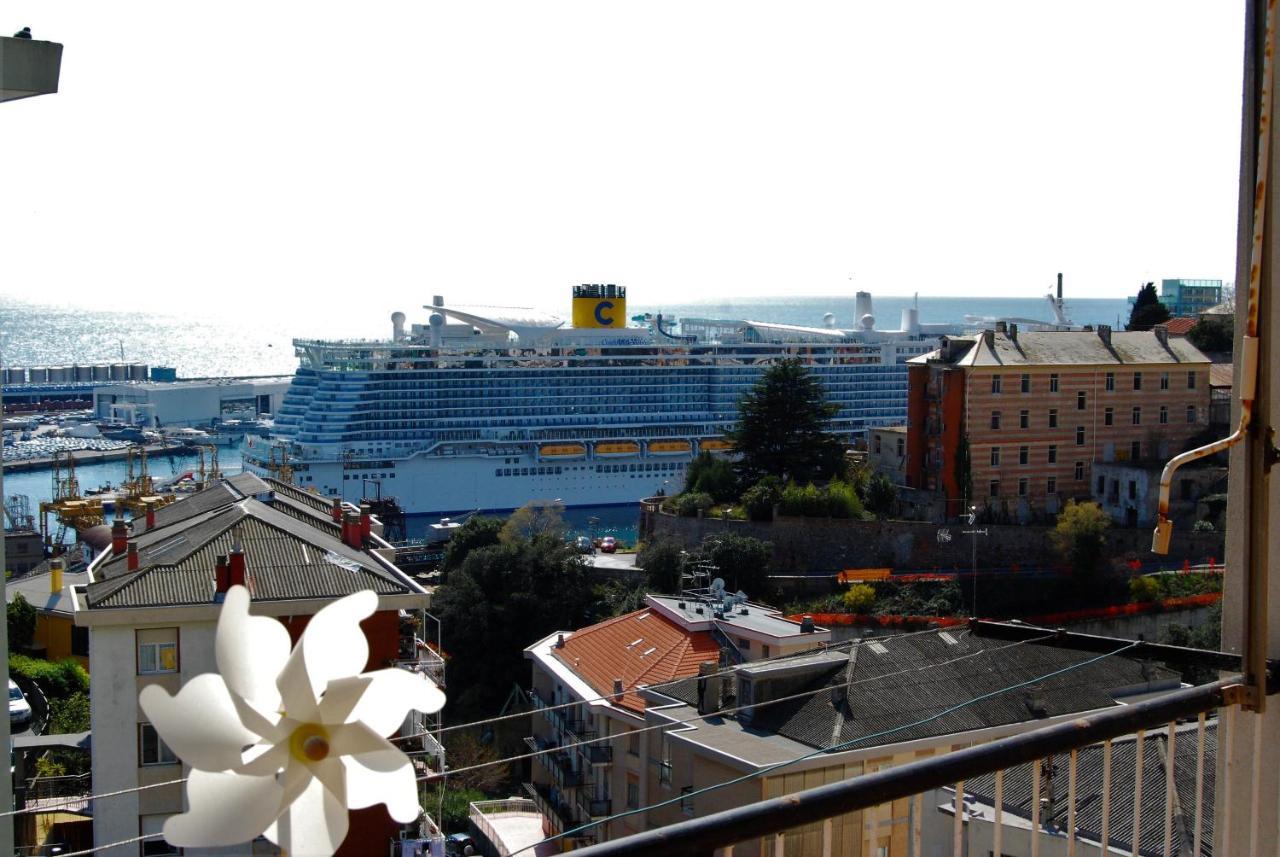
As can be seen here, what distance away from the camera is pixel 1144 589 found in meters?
13.2

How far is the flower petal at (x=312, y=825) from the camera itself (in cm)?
77

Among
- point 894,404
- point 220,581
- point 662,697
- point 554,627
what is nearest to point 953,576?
point 554,627

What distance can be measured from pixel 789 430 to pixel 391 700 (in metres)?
17.1

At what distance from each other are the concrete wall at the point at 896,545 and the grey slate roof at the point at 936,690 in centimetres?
827

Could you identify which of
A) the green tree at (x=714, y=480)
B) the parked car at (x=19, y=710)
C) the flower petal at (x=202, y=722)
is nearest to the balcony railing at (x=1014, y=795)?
the flower petal at (x=202, y=722)

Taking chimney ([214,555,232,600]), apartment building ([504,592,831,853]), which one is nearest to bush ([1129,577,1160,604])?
apartment building ([504,592,831,853])

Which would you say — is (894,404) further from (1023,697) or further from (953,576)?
(1023,697)

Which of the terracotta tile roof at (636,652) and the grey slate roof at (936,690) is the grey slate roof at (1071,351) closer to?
the terracotta tile roof at (636,652)

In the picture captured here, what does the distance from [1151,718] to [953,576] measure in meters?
14.3

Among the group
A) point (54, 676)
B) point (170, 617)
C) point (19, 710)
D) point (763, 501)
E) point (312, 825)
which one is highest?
point (312, 825)

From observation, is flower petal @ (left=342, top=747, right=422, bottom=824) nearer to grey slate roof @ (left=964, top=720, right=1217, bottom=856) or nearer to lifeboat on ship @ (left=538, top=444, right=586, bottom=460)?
grey slate roof @ (left=964, top=720, right=1217, bottom=856)

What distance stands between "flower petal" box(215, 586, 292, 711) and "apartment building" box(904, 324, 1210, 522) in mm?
15579

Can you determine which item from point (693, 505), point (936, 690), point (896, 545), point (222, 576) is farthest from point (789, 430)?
point (936, 690)

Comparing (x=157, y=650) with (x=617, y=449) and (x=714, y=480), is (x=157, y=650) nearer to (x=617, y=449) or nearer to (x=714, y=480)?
(x=714, y=480)
